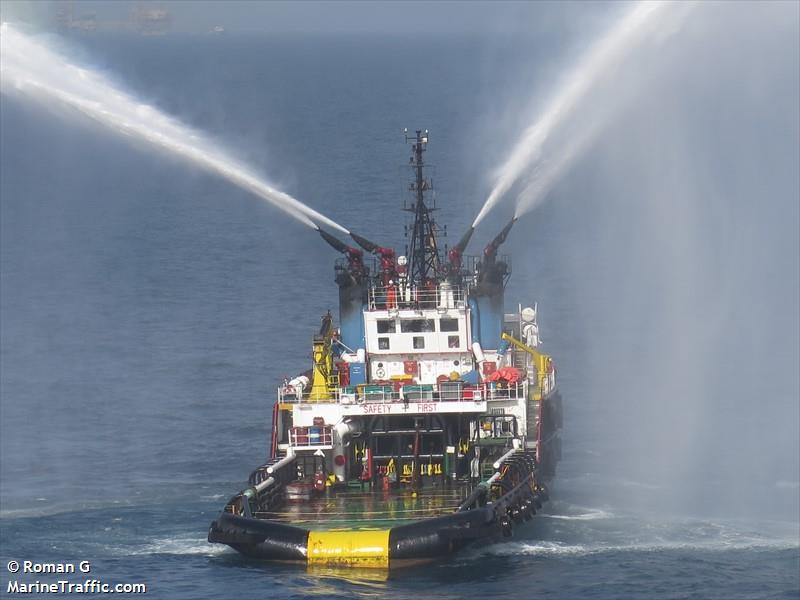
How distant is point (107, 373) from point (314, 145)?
84.9 m

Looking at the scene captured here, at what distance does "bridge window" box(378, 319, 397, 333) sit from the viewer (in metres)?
71.6

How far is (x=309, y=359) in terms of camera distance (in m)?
93.6

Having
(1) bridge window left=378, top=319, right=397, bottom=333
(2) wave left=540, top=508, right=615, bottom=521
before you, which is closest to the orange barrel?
(1) bridge window left=378, top=319, right=397, bottom=333

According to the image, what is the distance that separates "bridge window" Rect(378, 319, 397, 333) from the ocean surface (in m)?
8.12

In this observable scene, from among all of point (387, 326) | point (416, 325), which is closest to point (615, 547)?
point (416, 325)

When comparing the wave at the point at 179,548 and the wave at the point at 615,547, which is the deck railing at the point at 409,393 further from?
the wave at the point at 179,548

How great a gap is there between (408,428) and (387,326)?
527 cm

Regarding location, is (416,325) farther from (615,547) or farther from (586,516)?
(615,547)

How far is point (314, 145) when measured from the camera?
175 meters

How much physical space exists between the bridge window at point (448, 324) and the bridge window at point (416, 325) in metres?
0.34

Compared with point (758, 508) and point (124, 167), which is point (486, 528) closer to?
point (758, 508)

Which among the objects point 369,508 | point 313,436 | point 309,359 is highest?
point 309,359

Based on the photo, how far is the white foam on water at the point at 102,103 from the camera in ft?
219

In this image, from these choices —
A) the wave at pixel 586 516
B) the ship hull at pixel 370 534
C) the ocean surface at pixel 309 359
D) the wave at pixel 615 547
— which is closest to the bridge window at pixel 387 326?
the ocean surface at pixel 309 359
